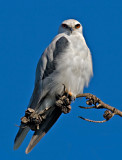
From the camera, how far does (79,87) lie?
564 cm

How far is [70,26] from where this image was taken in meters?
6.10

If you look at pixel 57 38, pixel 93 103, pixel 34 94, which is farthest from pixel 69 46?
pixel 93 103

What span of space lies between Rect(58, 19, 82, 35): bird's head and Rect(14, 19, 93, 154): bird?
32 centimetres

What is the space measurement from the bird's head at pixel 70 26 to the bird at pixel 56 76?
320 mm

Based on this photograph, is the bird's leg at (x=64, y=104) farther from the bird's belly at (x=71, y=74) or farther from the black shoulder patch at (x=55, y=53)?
the black shoulder patch at (x=55, y=53)

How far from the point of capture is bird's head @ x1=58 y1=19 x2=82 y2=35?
19.9ft

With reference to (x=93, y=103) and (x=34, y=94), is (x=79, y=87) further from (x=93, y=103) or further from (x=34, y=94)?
(x=93, y=103)

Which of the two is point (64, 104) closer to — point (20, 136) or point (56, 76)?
point (56, 76)

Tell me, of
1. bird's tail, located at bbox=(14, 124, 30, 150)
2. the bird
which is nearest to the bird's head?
the bird

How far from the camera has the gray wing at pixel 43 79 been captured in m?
5.46

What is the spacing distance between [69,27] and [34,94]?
4.74 feet

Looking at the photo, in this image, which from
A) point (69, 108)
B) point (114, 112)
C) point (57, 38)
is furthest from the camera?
point (57, 38)

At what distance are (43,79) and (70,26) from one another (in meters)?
1.22

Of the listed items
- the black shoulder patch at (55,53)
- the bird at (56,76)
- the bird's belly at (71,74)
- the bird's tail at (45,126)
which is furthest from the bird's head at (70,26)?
the bird's tail at (45,126)
